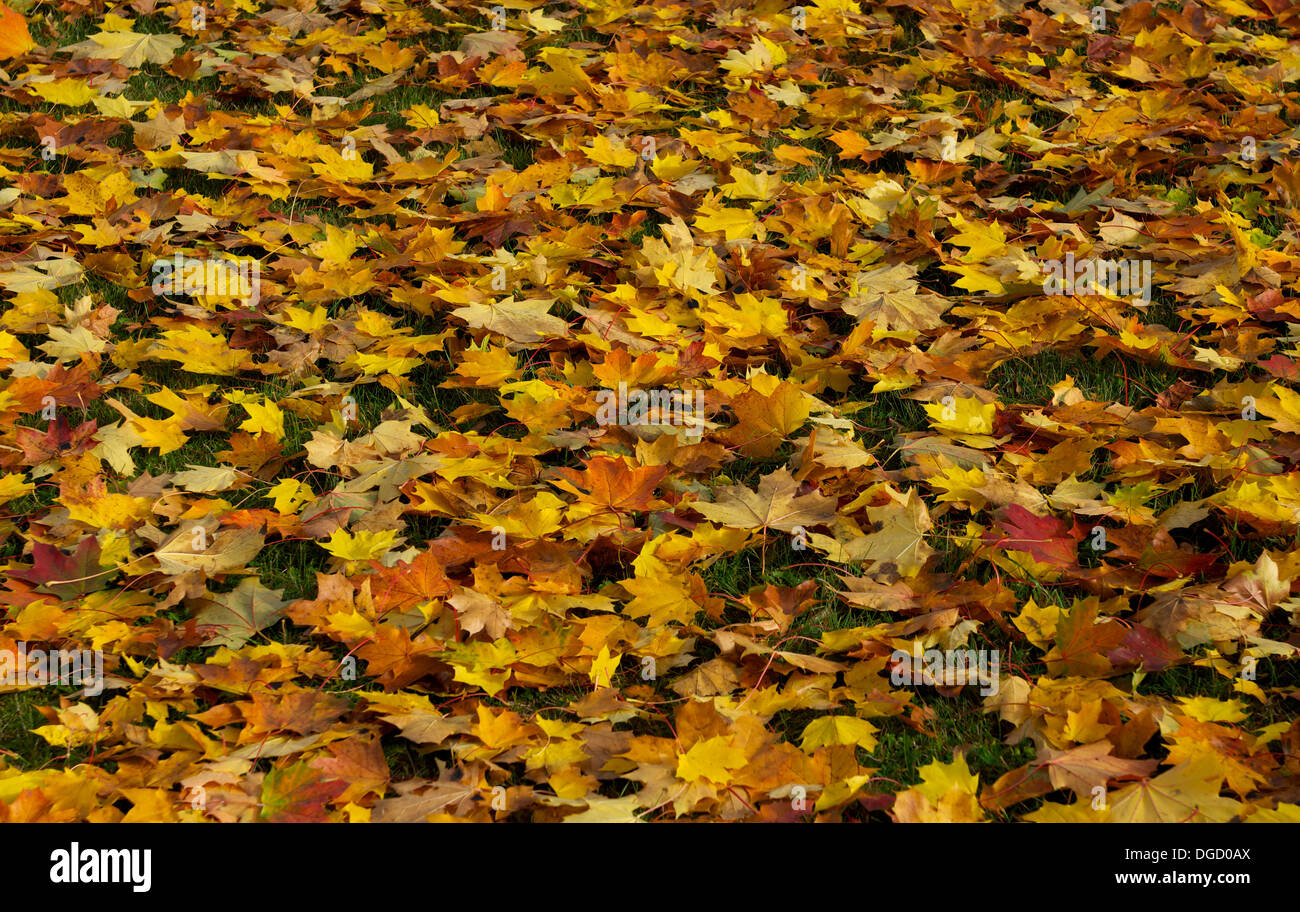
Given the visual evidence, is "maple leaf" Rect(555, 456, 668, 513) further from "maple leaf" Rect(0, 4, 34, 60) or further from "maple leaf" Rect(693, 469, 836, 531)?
"maple leaf" Rect(0, 4, 34, 60)

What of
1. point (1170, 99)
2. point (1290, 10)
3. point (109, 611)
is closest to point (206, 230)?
point (109, 611)

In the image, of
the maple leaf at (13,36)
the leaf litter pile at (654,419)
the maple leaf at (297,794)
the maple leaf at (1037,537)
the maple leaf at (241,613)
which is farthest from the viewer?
the maple leaf at (13,36)

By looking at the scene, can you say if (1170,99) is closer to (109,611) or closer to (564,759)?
(564,759)

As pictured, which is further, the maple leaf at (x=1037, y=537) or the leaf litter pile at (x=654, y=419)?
the maple leaf at (x=1037, y=537)

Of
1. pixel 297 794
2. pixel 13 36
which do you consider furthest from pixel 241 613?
pixel 13 36

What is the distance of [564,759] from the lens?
2.10m

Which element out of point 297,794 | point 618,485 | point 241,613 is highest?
point 618,485

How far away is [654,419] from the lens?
2873 millimetres

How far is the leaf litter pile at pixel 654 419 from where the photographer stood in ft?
6.98

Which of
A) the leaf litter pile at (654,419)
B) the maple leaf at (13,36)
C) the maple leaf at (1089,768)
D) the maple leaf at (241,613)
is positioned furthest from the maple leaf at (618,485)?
the maple leaf at (13,36)

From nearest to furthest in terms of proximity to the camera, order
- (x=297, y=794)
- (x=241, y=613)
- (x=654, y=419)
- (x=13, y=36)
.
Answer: (x=297, y=794)
(x=241, y=613)
(x=654, y=419)
(x=13, y=36)

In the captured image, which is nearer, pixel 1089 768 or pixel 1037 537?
pixel 1089 768

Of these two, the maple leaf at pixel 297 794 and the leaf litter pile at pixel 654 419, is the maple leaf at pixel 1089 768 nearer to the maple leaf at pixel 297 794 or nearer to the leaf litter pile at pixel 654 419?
the leaf litter pile at pixel 654 419

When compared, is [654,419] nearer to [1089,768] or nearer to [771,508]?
[771,508]
